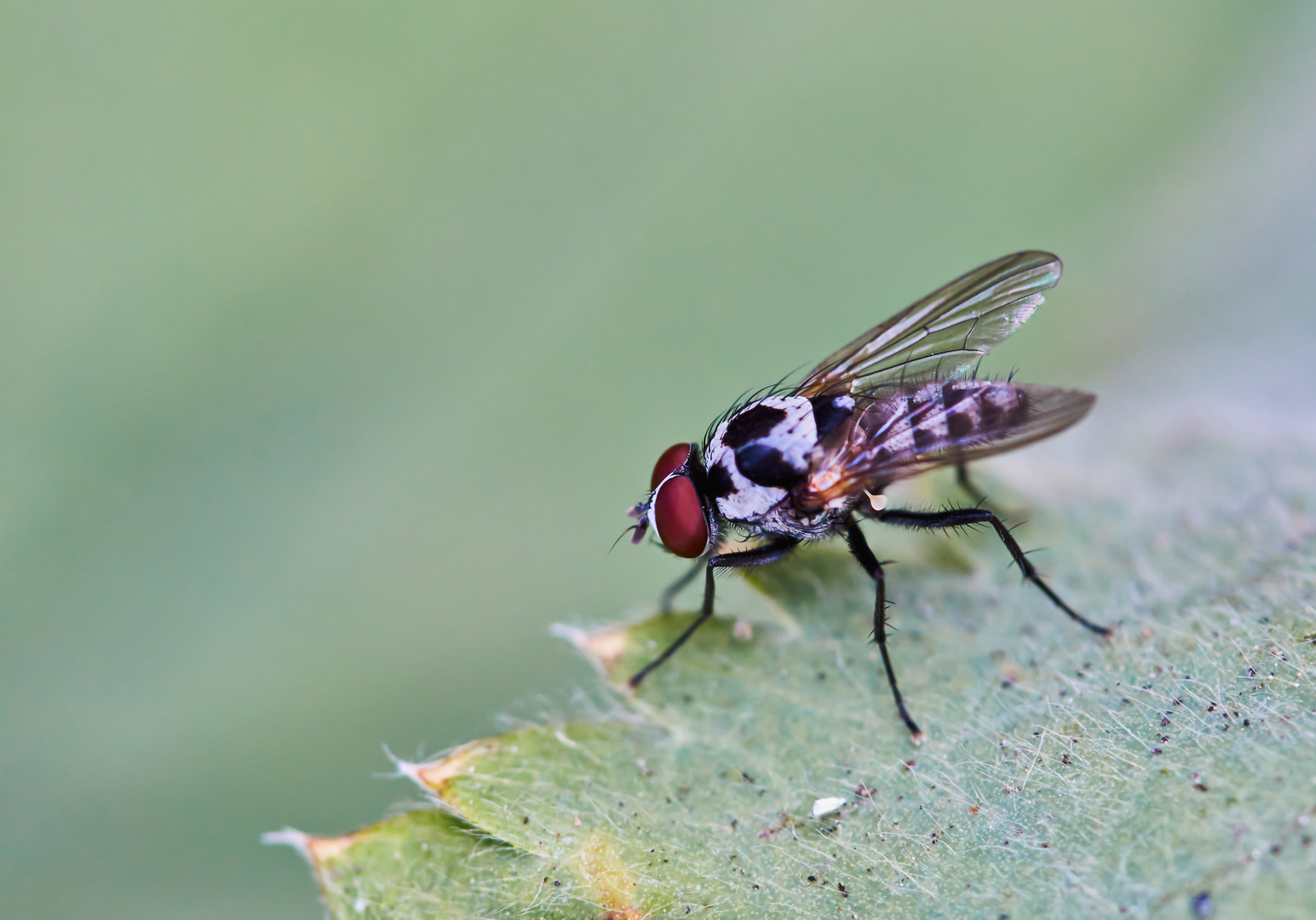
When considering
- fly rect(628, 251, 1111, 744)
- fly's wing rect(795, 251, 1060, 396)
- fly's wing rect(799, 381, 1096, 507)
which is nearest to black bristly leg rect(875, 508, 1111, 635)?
fly rect(628, 251, 1111, 744)

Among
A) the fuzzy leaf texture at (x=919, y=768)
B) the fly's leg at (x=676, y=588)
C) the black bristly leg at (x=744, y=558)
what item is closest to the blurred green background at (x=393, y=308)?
the fly's leg at (x=676, y=588)

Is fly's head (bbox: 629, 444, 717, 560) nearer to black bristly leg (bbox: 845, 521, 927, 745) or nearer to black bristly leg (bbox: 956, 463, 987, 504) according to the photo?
black bristly leg (bbox: 845, 521, 927, 745)

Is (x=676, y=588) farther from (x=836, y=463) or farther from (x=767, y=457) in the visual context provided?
(x=836, y=463)

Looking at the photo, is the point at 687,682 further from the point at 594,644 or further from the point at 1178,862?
the point at 1178,862

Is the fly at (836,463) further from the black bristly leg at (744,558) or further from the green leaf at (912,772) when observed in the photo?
the green leaf at (912,772)

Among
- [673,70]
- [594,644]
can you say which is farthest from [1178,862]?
[673,70]
